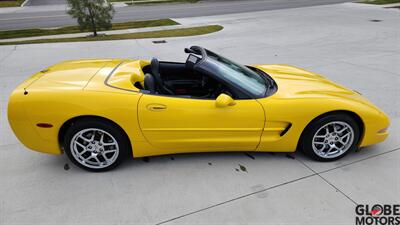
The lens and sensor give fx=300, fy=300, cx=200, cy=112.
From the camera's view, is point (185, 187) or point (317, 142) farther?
point (317, 142)

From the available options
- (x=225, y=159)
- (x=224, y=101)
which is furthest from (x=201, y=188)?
(x=224, y=101)

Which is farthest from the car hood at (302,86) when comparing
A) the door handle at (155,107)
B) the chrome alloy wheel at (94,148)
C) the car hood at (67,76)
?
the car hood at (67,76)

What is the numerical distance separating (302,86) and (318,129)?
52cm

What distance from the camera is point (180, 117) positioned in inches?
110

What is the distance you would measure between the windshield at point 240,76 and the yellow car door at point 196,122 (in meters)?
0.21

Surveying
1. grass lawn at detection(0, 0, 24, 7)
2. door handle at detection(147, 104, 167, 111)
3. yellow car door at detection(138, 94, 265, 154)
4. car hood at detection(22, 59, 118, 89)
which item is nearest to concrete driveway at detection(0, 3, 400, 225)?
yellow car door at detection(138, 94, 265, 154)

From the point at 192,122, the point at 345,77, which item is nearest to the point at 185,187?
the point at 192,122

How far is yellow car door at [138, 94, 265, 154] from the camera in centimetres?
278

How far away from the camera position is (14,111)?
9.04 feet

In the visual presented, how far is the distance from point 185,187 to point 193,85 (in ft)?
4.60

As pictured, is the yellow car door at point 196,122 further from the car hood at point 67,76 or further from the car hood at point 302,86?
the car hood at point 67,76

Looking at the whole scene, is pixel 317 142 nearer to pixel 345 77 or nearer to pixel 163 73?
pixel 163 73

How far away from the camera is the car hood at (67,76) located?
114 inches

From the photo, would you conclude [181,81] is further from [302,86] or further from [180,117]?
[302,86]
